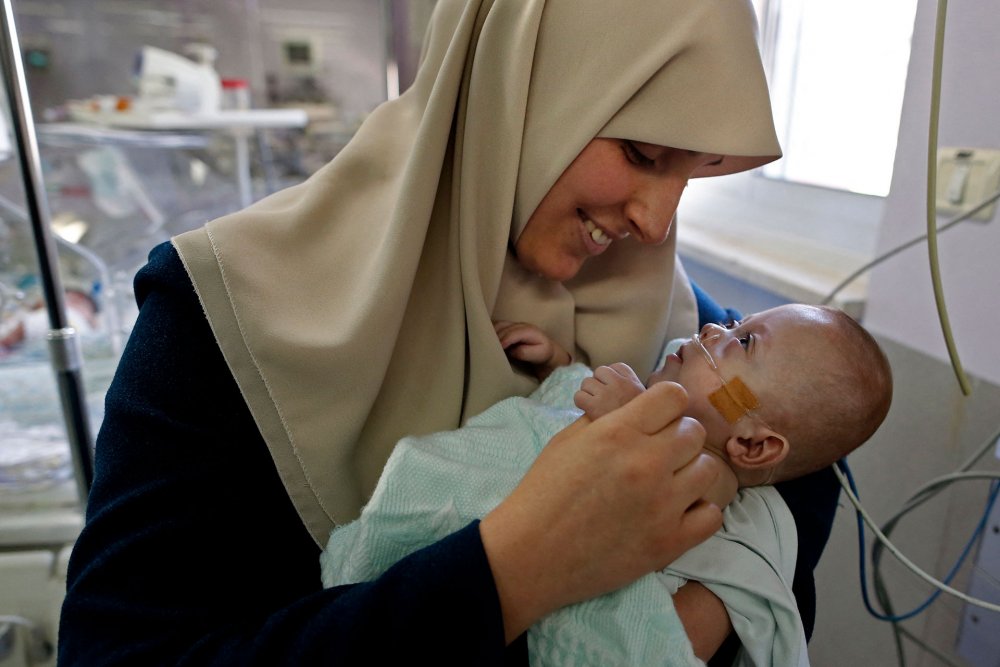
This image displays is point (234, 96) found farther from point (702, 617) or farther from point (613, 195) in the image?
point (702, 617)

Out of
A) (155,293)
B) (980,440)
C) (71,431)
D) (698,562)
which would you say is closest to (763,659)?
(698,562)

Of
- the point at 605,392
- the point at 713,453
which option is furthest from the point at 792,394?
the point at 605,392

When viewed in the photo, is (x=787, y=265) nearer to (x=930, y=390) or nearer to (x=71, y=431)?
(x=930, y=390)

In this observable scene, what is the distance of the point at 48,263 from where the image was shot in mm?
1372

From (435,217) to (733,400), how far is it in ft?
1.77

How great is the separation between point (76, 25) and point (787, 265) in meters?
2.42

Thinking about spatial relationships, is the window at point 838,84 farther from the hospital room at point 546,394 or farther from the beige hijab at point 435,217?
the beige hijab at point 435,217

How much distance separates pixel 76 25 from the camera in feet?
7.43

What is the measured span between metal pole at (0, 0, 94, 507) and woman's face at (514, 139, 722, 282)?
998mm

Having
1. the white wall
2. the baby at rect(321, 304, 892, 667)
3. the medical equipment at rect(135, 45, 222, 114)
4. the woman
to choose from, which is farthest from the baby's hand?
Result: the medical equipment at rect(135, 45, 222, 114)

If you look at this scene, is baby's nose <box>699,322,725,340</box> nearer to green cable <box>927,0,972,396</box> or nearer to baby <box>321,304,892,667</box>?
baby <box>321,304,892,667</box>

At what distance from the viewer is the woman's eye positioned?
103cm

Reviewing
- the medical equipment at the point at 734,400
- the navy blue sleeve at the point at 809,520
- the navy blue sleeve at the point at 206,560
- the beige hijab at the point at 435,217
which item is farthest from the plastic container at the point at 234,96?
the navy blue sleeve at the point at 809,520

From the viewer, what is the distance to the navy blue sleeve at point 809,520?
1.04m
